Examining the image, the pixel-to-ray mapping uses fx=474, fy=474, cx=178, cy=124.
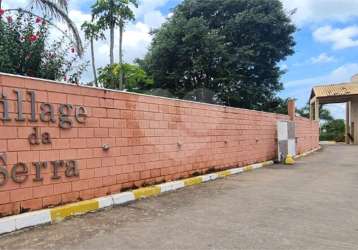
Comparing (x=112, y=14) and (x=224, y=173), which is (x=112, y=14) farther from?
(x=224, y=173)

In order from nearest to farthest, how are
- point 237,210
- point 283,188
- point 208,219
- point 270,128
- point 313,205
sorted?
point 208,219, point 237,210, point 313,205, point 283,188, point 270,128

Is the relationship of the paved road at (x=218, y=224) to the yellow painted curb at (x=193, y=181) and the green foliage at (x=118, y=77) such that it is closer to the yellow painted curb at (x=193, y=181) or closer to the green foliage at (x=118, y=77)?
the yellow painted curb at (x=193, y=181)

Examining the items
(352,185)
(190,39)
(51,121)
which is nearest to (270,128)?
(352,185)

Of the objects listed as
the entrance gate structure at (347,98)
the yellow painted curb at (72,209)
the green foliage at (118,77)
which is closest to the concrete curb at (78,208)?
the yellow painted curb at (72,209)

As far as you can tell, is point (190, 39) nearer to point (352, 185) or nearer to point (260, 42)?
point (260, 42)

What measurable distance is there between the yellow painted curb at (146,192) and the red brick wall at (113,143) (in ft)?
0.84

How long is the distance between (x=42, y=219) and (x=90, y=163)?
1735 mm

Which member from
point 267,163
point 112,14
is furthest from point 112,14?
point 267,163

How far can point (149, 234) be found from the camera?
634 cm

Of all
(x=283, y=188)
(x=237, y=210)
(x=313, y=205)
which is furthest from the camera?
(x=283, y=188)

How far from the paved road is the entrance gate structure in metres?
29.3

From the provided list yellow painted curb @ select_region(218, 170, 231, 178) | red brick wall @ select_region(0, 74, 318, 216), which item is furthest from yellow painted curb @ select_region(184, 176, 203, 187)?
yellow painted curb @ select_region(218, 170, 231, 178)

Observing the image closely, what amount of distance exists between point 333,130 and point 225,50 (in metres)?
29.4

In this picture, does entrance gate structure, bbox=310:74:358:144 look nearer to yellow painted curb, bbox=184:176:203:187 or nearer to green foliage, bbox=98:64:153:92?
A: green foliage, bbox=98:64:153:92
